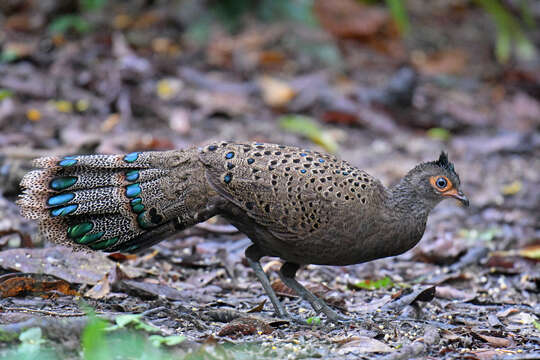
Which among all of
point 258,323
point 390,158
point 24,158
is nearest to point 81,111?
point 24,158

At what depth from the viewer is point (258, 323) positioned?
4.09 m

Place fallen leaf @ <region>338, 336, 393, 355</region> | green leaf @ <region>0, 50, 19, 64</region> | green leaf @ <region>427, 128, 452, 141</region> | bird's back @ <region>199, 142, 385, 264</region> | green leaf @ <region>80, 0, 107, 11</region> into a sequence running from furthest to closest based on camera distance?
green leaf @ <region>80, 0, 107, 11</region>
green leaf @ <region>427, 128, 452, 141</region>
green leaf @ <region>0, 50, 19, 64</region>
bird's back @ <region>199, 142, 385, 264</region>
fallen leaf @ <region>338, 336, 393, 355</region>

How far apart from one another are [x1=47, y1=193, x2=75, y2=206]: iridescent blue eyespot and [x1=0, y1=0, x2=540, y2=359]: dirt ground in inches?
17.9

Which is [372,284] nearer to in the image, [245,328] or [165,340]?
[245,328]

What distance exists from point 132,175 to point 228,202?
62 centimetres

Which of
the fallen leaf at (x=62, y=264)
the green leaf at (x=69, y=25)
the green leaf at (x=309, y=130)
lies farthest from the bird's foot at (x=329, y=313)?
the green leaf at (x=69, y=25)

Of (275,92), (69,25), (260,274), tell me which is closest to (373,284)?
(260,274)

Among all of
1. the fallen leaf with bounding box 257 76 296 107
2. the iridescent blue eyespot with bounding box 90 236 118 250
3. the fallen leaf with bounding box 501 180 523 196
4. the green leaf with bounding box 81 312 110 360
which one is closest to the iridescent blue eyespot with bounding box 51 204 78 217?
the iridescent blue eyespot with bounding box 90 236 118 250

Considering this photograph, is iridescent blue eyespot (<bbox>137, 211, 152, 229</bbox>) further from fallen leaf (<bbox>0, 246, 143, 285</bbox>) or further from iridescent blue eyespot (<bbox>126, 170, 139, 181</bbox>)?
fallen leaf (<bbox>0, 246, 143, 285</bbox>)

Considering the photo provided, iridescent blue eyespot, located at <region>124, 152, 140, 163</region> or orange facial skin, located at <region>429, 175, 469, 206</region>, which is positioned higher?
iridescent blue eyespot, located at <region>124, 152, 140, 163</region>

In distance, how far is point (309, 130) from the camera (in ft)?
27.3

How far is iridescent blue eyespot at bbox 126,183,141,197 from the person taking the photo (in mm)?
4473

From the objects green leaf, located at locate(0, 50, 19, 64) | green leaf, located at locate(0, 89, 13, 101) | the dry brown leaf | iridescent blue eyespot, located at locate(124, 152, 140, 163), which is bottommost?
iridescent blue eyespot, located at locate(124, 152, 140, 163)

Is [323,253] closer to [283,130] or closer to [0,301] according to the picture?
[0,301]
